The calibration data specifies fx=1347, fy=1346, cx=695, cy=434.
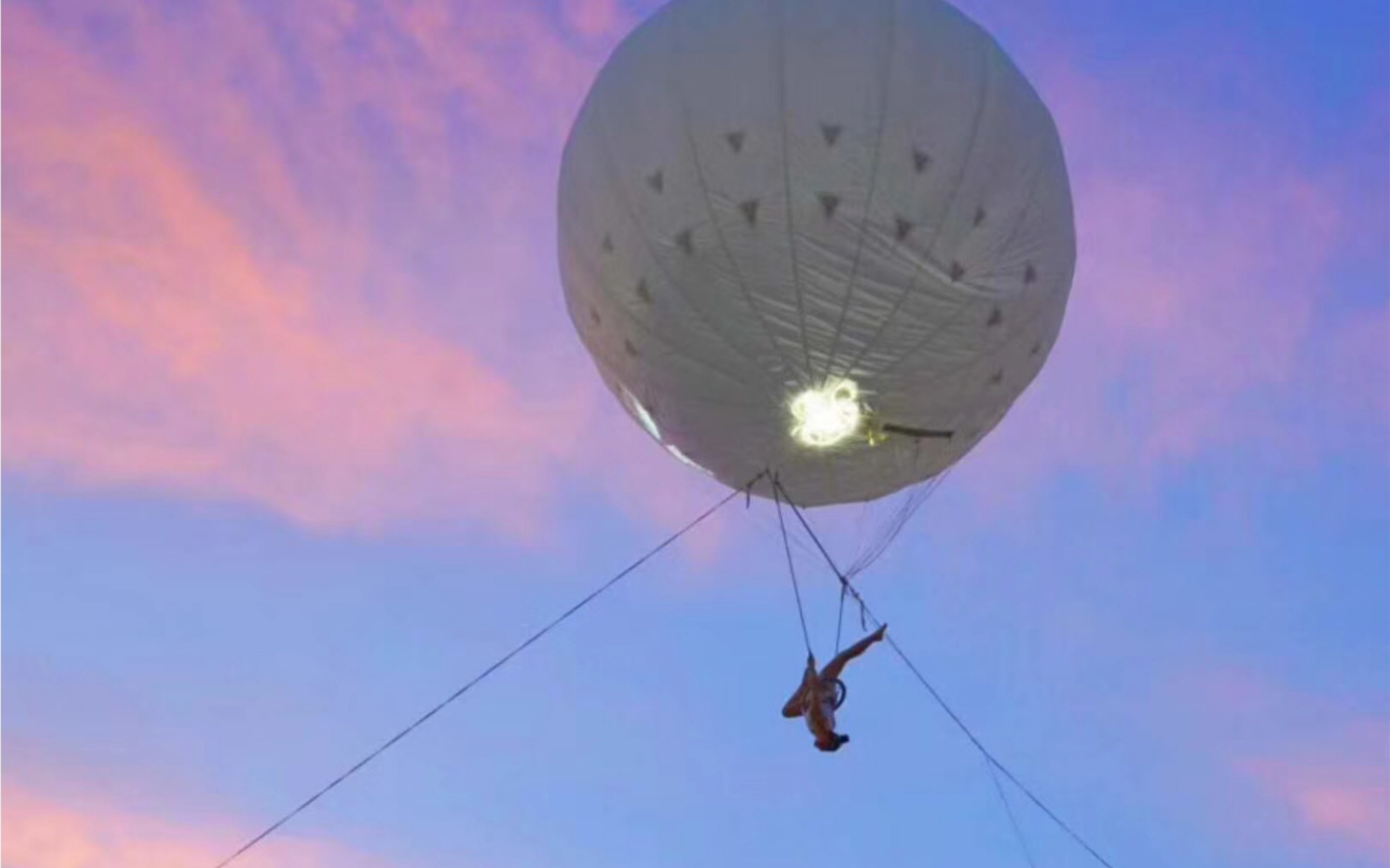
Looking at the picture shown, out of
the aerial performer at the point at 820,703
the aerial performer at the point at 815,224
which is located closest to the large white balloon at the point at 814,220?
the aerial performer at the point at 815,224

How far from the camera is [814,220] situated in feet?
34.5

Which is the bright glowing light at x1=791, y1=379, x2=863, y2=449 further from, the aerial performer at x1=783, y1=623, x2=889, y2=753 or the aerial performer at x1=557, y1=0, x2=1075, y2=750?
the aerial performer at x1=783, y1=623, x2=889, y2=753

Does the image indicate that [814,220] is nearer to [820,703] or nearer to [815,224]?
[815,224]

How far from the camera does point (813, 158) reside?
1042 cm

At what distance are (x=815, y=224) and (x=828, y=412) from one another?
178 cm

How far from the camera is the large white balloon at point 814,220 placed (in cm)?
1050

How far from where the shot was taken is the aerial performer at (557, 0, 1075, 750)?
34.4ft

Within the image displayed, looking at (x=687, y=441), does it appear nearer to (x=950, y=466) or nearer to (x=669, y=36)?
(x=950, y=466)

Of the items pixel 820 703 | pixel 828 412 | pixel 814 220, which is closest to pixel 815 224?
pixel 814 220

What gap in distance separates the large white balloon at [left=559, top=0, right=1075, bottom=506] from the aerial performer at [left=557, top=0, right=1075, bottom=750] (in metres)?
0.02

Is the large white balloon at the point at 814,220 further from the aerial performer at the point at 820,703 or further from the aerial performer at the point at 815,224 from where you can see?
the aerial performer at the point at 820,703

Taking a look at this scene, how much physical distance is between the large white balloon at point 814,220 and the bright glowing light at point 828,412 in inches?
0.7

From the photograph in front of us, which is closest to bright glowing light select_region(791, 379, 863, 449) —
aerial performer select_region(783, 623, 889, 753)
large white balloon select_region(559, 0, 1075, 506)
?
large white balloon select_region(559, 0, 1075, 506)

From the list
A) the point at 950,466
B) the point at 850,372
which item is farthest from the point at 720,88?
the point at 950,466
